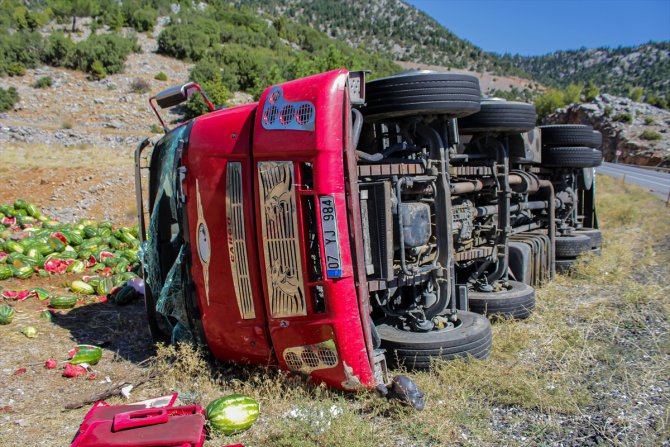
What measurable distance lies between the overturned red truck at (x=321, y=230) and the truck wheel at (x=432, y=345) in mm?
14

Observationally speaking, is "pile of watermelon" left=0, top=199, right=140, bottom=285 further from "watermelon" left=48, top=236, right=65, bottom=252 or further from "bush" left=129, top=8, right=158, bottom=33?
"bush" left=129, top=8, right=158, bottom=33

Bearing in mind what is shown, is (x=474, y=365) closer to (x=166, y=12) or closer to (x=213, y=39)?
(x=213, y=39)

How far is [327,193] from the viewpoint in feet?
12.6

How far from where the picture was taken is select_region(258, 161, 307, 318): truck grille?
399 cm

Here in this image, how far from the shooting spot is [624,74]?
93.9m

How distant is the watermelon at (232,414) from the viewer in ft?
12.4

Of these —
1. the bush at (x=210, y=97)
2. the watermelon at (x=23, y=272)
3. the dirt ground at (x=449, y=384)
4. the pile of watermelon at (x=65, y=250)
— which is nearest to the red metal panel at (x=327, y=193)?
the dirt ground at (x=449, y=384)

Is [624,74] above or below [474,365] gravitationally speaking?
above

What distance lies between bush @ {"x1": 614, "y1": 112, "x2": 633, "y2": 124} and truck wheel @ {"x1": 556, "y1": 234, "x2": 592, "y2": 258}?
1590 inches

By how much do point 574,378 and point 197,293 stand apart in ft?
11.6

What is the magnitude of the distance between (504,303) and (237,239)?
3.67 metres

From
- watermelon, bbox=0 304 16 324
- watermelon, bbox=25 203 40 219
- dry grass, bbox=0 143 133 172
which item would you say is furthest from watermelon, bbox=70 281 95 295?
dry grass, bbox=0 143 133 172

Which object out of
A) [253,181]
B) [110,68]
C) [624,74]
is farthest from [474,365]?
[624,74]

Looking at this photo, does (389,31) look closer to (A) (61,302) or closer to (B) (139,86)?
(B) (139,86)
